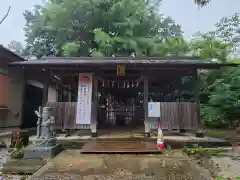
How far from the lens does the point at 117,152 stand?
21.0ft

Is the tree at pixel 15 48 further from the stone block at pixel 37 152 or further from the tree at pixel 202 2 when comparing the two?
the tree at pixel 202 2

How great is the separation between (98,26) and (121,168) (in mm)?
15807

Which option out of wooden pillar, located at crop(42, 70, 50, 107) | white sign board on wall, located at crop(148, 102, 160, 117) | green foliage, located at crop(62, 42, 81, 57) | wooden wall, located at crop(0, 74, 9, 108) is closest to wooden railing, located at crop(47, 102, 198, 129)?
white sign board on wall, located at crop(148, 102, 160, 117)

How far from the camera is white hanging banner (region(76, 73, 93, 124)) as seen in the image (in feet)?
30.6

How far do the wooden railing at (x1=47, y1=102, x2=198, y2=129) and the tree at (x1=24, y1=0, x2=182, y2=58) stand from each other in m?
7.97

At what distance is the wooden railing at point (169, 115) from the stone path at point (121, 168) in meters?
3.24

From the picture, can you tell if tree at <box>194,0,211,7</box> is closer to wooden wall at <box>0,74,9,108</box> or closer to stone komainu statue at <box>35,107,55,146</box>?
stone komainu statue at <box>35,107,55,146</box>

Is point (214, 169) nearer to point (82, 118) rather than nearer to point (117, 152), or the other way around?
point (117, 152)

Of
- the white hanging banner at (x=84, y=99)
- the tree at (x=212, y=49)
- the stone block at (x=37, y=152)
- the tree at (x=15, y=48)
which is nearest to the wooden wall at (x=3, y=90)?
the white hanging banner at (x=84, y=99)

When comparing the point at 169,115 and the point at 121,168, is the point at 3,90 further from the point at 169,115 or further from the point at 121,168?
the point at 121,168

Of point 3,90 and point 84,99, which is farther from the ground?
point 3,90

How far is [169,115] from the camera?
30.8ft

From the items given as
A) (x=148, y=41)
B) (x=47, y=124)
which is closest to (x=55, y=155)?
(x=47, y=124)

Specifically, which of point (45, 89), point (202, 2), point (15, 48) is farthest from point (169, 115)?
point (15, 48)
